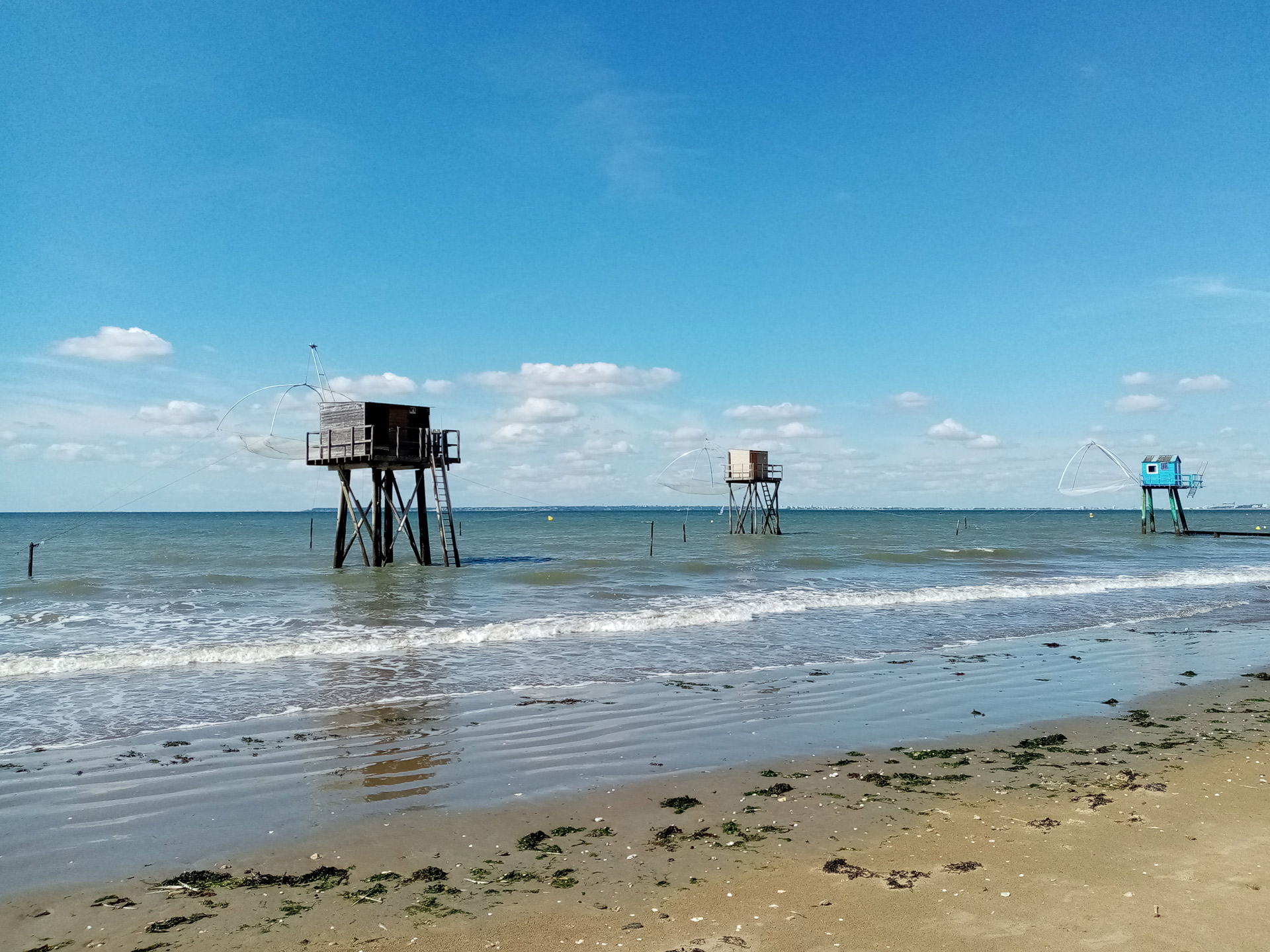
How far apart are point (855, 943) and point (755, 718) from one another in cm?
538

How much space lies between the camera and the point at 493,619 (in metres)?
18.9

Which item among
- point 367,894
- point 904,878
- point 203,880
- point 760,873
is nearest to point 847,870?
point 904,878

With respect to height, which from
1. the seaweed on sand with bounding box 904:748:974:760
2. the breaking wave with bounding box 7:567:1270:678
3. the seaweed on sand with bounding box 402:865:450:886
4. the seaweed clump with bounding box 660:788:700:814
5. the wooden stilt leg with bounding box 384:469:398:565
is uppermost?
the wooden stilt leg with bounding box 384:469:398:565

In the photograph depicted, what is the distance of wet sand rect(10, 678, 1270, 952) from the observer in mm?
4398

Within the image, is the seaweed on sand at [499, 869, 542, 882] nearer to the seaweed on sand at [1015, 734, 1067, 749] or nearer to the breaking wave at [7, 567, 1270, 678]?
the seaweed on sand at [1015, 734, 1067, 749]

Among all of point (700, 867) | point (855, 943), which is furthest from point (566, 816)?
point (855, 943)

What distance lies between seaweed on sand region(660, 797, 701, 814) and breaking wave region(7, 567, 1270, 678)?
961 cm

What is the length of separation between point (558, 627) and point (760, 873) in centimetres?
1292

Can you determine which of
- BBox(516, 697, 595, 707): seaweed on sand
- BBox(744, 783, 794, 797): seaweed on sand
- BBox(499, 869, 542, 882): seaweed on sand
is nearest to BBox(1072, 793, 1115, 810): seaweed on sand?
BBox(744, 783, 794, 797): seaweed on sand

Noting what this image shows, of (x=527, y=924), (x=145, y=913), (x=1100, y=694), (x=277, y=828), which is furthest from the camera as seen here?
(x=1100, y=694)

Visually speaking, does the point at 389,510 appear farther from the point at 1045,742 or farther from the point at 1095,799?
the point at 1095,799

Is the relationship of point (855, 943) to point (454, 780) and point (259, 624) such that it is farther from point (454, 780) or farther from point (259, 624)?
point (259, 624)

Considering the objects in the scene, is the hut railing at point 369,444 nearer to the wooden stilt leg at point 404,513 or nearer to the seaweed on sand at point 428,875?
the wooden stilt leg at point 404,513

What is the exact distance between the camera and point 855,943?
4.19 m
